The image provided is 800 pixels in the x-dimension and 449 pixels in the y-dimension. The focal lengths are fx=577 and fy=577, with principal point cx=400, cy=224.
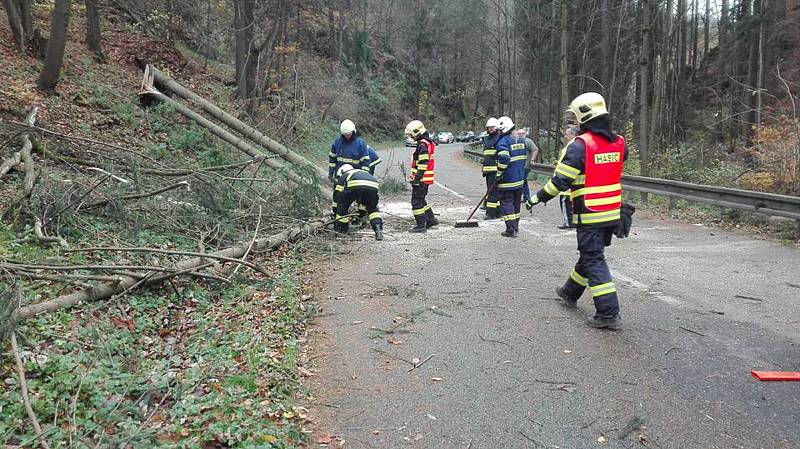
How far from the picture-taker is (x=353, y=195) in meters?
9.45

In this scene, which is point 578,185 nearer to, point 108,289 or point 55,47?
point 108,289

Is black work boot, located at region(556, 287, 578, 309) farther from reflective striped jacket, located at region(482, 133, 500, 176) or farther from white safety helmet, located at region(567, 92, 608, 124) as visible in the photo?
reflective striped jacket, located at region(482, 133, 500, 176)

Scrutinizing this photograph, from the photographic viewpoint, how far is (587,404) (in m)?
3.62

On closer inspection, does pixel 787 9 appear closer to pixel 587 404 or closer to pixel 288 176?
pixel 288 176

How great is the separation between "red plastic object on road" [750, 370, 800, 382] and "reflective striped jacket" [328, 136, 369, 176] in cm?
701

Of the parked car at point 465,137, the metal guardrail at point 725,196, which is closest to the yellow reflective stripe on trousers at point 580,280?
the metal guardrail at point 725,196

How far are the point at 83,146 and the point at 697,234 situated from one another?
1027cm

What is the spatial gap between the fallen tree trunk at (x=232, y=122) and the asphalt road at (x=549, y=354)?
6495 millimetres

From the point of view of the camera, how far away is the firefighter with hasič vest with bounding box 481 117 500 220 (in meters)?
10.4

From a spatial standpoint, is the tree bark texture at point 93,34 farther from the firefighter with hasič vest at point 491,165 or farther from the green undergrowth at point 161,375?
the green undergrowth at point 161,375

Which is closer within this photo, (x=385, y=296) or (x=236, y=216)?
(x=385, y=296)

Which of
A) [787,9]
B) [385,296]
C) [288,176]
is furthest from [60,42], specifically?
[787,9]

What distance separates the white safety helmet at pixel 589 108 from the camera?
5016 mm

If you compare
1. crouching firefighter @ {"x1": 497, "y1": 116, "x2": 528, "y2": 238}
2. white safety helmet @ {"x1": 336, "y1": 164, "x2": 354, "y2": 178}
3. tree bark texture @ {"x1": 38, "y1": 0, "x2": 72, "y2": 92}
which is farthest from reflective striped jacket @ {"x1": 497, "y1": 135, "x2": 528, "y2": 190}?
tree bark texture @ {"x1": 38, "y1": 0, "x2": 72, "y2": 92}
